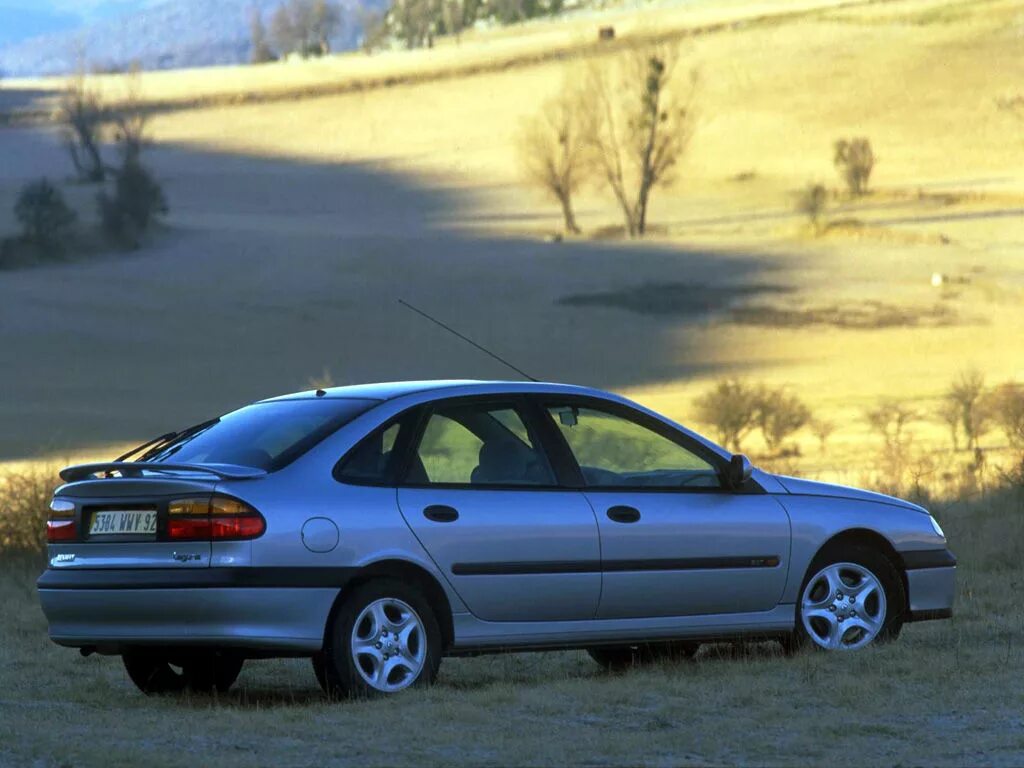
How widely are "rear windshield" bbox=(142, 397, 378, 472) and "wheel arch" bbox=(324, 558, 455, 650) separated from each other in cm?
55

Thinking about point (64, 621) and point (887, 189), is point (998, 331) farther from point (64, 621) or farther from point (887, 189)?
point (64, 621)

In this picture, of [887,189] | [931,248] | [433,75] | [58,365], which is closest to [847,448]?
[58,365]

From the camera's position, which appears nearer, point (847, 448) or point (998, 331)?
point (847, 448)

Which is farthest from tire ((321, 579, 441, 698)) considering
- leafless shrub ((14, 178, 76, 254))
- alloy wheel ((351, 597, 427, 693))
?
leafless shrub ((14, 178, 76, 254))

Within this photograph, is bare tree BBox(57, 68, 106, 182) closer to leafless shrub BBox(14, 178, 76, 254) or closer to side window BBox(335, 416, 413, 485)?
leafless shrub BBox(14, 178, 76, 254)

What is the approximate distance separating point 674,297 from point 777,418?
20.5m

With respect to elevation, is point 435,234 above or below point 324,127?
below

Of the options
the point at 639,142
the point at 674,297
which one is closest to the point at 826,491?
the point at 674,297

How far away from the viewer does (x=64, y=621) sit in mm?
8562

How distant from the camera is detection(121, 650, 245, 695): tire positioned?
367 inches

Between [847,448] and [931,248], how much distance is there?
1138 inches

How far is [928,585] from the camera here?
9938 mm

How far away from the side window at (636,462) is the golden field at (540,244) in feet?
44.2

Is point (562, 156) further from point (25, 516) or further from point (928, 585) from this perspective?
point (928, 585)
